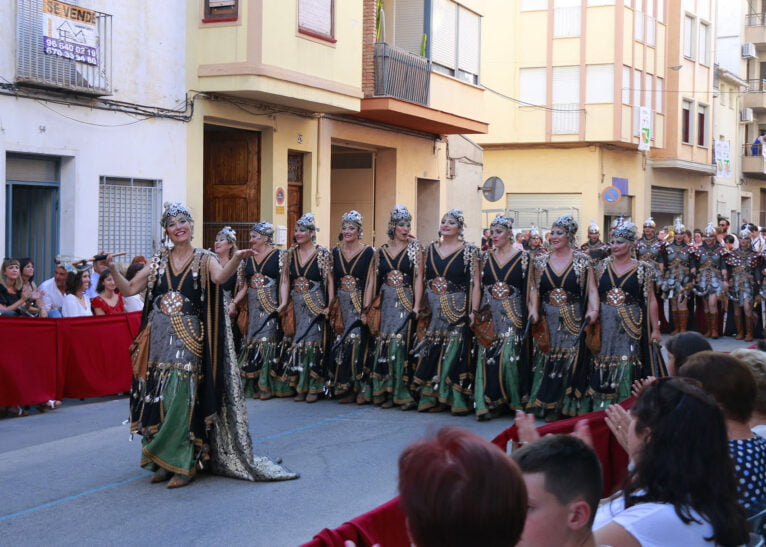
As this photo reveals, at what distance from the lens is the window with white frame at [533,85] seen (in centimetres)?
3412

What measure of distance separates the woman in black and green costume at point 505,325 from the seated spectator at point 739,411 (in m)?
5.89

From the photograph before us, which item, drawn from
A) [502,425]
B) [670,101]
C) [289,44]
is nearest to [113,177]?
[289,44]

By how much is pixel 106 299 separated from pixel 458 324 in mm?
4266

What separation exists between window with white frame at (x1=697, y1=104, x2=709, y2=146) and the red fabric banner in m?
33.5

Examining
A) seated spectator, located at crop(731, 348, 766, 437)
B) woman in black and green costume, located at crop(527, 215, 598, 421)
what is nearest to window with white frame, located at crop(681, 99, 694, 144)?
woman in black and green costume, located at crop(527, 215, 598, 421)

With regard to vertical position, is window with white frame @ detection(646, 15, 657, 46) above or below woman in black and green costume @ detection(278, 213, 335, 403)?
above

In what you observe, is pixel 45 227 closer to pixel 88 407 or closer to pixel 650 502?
pixel 88 407

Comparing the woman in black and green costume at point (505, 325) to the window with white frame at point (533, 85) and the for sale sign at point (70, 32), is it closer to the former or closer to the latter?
the for sale sign at point (70, 32)

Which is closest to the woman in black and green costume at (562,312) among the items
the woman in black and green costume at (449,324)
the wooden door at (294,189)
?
the woman in black and green costume at (449,324)

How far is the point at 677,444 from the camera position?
10.9ft

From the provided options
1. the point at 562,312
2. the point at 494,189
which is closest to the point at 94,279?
the point at 562,312

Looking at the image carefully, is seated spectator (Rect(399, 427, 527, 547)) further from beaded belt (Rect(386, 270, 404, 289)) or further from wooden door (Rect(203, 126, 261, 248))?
wooden door (Rect(203, 126, 261, 248))

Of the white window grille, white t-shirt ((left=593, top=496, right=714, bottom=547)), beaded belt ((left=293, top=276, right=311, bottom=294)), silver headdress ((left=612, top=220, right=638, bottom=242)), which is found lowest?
white t-shirt ((left=593, top=496, right=714, bottom=547))

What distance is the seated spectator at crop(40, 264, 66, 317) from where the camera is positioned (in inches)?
447
